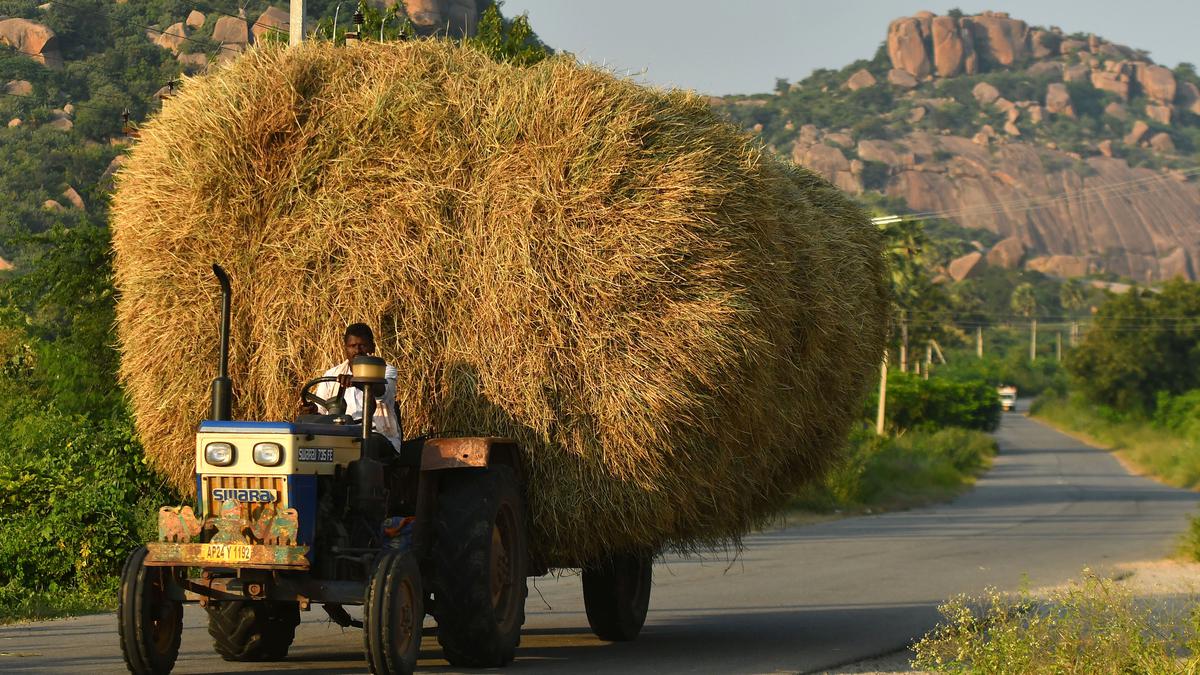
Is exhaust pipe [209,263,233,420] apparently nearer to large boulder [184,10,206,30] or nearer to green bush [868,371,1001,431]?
large boulder [184,10,206,30]

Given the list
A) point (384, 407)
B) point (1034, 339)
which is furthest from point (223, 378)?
point (1034, 339)

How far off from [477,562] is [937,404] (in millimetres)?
69703

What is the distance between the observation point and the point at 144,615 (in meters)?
8.30

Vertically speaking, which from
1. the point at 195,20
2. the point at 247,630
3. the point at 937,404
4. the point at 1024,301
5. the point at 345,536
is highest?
the point at 195,20

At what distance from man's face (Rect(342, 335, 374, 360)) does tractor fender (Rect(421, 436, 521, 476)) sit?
2.13ft

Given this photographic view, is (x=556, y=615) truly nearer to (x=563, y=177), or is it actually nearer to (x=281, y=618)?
(x=281, y=618)

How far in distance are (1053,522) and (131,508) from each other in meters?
23.6

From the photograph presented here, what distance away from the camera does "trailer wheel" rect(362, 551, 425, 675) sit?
322 inches

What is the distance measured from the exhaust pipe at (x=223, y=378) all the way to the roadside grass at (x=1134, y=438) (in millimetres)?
51421

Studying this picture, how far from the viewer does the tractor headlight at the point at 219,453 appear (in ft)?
27.5

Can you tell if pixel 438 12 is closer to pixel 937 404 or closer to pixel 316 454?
pixel 316 454

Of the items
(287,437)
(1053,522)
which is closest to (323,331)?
(287,437)

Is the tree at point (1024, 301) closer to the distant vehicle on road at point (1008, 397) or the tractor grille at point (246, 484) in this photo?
the distant vehicle on road at point (1008, 397)

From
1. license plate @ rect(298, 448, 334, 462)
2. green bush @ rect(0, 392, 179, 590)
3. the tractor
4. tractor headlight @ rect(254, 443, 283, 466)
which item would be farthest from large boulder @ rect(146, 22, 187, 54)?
tractor headlight @ rect(254, 443, 283, 466)
